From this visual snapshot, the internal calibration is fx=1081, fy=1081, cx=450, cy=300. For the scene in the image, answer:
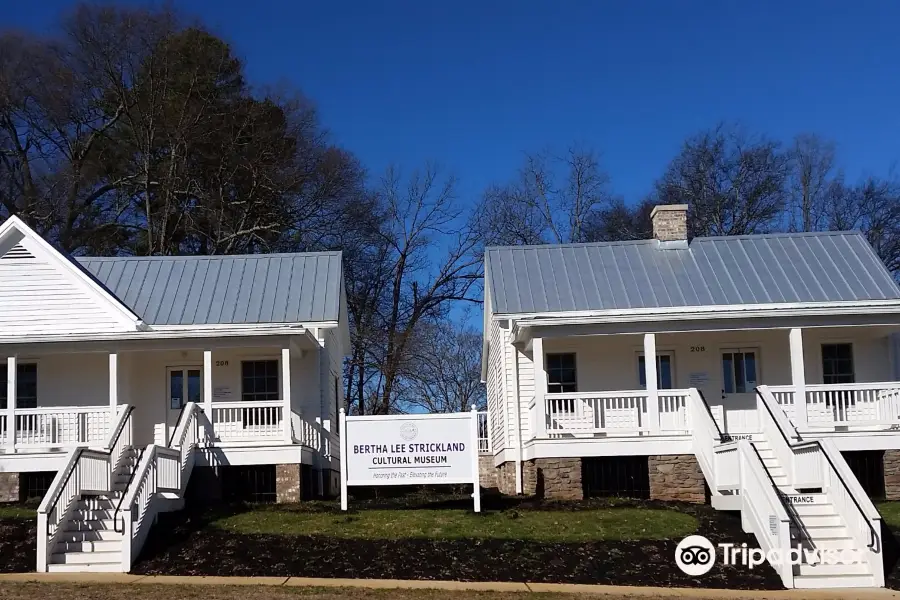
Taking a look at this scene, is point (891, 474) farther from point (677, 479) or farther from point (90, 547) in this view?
point (90, 547)

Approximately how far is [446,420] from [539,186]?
29605 millimetres

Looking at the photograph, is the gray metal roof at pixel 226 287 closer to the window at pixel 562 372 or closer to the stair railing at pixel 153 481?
the stair railing at pixel 153 481

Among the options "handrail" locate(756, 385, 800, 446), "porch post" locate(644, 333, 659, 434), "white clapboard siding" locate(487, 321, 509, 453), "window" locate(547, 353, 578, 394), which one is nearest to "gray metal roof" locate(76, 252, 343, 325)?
"white clapboard siding" locate(487, 321, 509, 453)

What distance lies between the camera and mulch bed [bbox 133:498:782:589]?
14916 mm

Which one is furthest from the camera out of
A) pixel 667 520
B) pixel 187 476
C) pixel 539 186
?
pixel 539 186

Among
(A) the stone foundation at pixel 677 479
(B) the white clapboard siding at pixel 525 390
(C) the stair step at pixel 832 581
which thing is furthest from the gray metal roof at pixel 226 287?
(C) the stair step at pixel 832 581

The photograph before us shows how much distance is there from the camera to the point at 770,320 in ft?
72.3

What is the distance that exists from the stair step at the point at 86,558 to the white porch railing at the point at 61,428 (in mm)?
5947

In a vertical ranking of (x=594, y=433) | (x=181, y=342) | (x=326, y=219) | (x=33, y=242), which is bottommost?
(x=594, y=433)

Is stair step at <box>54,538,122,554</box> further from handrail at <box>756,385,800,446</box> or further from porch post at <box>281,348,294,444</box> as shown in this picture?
handrail at <box>756,385,800,446</box>

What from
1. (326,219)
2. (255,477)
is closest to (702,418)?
(255,477)

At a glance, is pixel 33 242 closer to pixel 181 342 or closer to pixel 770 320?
pixel 181 342

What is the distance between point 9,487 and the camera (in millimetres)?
21562

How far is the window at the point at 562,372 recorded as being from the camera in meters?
24.2
